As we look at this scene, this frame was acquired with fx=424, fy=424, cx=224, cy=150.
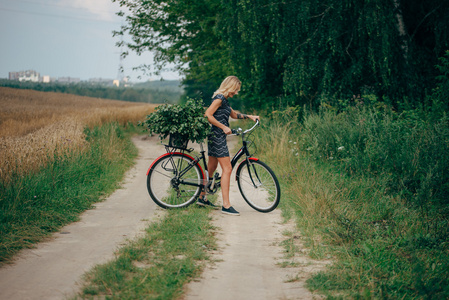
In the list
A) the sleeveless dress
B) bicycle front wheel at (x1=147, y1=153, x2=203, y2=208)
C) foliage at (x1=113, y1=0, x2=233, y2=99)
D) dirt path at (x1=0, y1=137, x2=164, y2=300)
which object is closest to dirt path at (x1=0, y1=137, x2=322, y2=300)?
dirt path at (x1=0, y1=137, x2=164, y2=300)

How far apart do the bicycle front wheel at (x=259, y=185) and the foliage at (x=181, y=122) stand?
908 millimetres

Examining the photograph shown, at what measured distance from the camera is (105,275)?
154 inches

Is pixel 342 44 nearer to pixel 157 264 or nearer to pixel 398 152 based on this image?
pixel 398 152

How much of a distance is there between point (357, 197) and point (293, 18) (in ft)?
25.9

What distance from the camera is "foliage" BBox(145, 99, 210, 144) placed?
638 centimetres

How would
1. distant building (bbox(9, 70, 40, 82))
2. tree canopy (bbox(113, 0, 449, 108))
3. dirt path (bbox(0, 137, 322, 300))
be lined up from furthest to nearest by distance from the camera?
1. distant building (bbox(9, 70, 40, 82))
2. tree canopy (bbox(113, 0, 449, 108))
3. dirt path (bbox(0, 137, 322, 300))

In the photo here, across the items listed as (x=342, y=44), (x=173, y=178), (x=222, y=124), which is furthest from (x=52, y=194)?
(x=342, y=44)

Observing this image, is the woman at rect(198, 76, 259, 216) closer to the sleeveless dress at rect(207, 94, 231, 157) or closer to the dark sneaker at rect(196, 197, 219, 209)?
the sleeveless dress at rect(207, 94, 231, 157)

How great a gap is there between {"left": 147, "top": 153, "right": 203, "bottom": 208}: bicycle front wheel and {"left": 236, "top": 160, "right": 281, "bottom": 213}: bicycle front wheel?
714 mm

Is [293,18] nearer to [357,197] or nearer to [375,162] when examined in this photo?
[375,162]

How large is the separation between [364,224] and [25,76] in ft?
127

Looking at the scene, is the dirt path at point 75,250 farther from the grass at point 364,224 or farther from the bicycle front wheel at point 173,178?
the grass at point 364,224

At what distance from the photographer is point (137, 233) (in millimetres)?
5547

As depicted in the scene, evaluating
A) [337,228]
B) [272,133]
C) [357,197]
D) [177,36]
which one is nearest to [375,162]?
[357,197]
